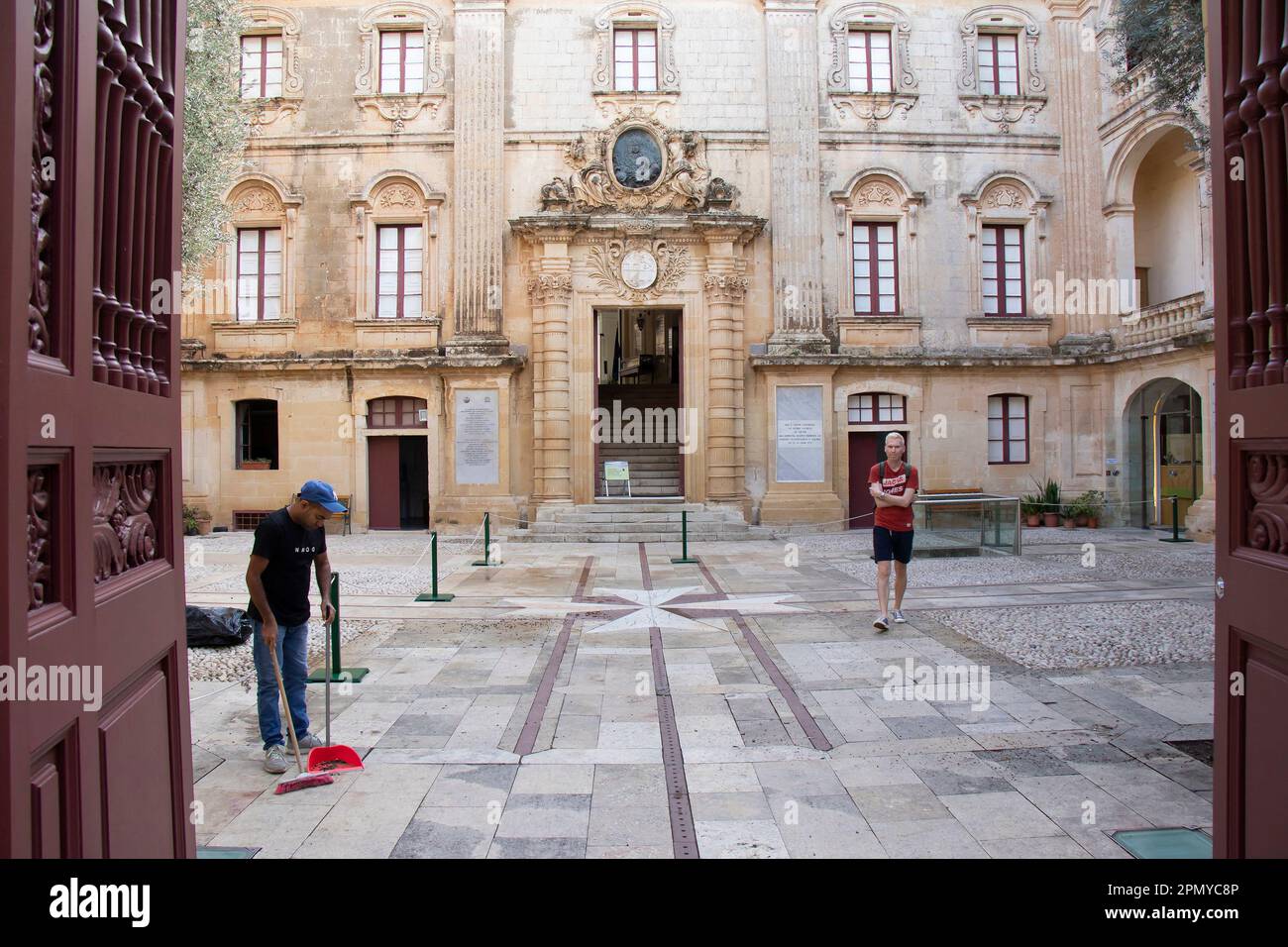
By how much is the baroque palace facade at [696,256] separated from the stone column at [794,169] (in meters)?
0.09

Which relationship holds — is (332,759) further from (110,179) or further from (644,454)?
(644,454)

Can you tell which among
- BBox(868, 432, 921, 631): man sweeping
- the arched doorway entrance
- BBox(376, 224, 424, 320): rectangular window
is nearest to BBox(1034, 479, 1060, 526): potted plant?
the arched doorway entrance

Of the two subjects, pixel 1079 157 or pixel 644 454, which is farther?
pixel 644 454

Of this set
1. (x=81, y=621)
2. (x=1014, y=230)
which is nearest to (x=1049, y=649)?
(x=81, y=621)

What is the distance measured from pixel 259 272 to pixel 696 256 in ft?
35.8

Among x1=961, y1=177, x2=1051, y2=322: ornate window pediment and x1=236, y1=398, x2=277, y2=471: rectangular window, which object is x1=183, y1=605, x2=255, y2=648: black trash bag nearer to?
x1=236, y1=398, x2=277, y2=471: rectangular window

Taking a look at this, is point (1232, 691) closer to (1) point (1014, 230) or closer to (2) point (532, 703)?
(2) point (532, 703)

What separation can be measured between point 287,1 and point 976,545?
2053 centimetres

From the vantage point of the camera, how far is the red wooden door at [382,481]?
2064cm

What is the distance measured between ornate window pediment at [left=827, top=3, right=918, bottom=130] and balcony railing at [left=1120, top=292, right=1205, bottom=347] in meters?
7.72

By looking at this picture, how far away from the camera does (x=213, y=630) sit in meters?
8.44

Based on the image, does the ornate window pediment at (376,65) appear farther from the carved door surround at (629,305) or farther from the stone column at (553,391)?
the stone column at (553,391)

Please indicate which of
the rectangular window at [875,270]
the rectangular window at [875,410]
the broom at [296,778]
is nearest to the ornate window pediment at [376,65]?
the rectangular window at [875,270]

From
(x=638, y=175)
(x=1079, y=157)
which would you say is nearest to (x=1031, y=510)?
(x=1079, y=157)
